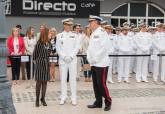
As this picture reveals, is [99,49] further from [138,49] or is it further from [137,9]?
[137,9]

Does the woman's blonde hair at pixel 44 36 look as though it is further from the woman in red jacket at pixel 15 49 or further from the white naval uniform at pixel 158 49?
the white naval uniform at pixel 158 49

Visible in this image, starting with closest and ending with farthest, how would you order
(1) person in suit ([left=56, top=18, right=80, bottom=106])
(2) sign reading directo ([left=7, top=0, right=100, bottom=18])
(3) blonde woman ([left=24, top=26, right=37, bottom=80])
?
(1) person in suit ([left=56, top=18, right=80, bottom=106])
(3) blonde woman ([left=24, top=26, right=37, bottom=80])
(2) sign reading directo ([left=7, top=0, right=100, bottom=18])

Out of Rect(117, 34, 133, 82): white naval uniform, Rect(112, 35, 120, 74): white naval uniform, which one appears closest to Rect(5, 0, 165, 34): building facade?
Rect(112, 35, 120, 74): white naval uniform

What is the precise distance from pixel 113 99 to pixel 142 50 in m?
3.89

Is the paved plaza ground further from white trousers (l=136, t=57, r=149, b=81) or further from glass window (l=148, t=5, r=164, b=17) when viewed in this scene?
glass window (l=148, t=5, r=164, b=17)

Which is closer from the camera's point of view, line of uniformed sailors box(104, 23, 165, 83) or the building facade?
line of uniformed sailors box(104, 23, 165, 83)

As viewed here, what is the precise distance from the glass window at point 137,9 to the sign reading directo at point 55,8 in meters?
2.38

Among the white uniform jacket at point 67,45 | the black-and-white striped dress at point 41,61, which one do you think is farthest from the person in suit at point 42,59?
the white uniform jacket at point 67,45

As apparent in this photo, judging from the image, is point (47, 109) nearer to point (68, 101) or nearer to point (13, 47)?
point (68, 101)

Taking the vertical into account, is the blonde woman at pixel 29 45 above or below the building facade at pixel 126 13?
below

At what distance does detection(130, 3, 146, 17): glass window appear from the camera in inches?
953

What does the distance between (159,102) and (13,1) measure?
12125 millimetres

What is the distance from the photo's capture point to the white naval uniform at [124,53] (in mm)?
Result: 14711

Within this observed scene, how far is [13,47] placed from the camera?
1380 centimetres
